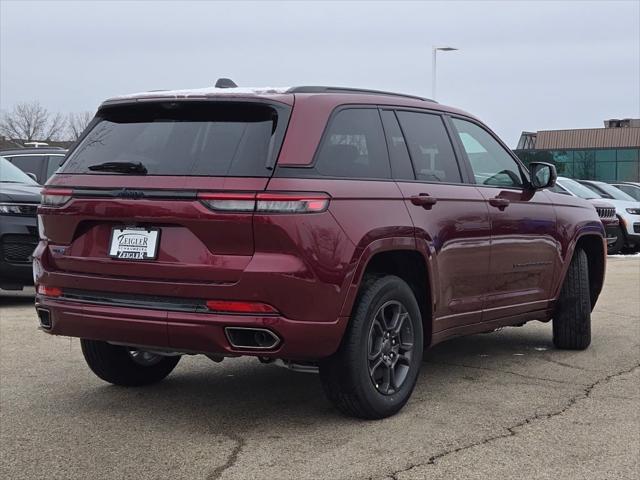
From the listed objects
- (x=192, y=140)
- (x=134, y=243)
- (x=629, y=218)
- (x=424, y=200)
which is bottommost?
(x=629, y=218)

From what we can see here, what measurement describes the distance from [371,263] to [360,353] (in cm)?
56

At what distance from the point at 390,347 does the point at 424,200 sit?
0.88 m

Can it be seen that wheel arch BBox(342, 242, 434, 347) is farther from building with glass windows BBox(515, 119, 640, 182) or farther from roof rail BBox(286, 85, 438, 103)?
building with glass windows BBox(515, 119, 640, 182)

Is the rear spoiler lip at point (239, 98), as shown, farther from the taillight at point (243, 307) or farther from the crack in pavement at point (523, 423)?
the crack in pavement at point (523, 423)

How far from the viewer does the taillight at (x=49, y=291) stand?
16.3ft

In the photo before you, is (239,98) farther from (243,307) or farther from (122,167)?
(243,307)

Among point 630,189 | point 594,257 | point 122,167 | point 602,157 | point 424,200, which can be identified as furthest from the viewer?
point 602,157

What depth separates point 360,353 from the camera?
4.75 metres

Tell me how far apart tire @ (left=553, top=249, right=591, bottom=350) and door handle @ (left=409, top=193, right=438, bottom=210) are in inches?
86.6

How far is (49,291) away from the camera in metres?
5.01

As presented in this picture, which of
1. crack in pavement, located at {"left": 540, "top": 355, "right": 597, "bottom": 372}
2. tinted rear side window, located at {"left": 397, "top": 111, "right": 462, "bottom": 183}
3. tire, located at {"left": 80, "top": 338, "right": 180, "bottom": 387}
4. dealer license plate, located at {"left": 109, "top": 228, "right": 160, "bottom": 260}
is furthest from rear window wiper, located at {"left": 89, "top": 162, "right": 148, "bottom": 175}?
crack in pavement, located at {"left": 540, "top": 355, "right": 597, "bottom": 372}

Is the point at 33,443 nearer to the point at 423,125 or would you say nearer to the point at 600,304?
the point at 423,125

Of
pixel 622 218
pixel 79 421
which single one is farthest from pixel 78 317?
pixel 622 218

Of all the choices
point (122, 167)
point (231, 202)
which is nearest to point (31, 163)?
point (122, 167)
